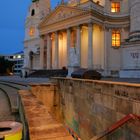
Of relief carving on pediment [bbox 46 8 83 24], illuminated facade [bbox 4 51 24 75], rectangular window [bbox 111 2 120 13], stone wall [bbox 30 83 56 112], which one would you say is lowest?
stone wall [bbox 30 83 56 112]

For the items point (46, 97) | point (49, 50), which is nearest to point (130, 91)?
point (46, 97)

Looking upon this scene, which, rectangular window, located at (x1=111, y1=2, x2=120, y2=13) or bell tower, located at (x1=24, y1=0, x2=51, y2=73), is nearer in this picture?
rectangular window, located at (x1=111, y1=2, x2=120, y2=13)

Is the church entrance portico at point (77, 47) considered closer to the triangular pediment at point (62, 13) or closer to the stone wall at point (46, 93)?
the triangular pediment at point (62, 13)

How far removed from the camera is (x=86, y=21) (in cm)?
3562

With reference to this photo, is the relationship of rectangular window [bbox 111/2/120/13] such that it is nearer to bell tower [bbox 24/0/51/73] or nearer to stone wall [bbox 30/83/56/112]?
bell tower [bbox 24/0/51/73]

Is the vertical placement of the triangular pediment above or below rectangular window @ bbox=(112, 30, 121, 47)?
above

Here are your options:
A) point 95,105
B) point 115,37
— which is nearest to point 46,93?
point 95,105

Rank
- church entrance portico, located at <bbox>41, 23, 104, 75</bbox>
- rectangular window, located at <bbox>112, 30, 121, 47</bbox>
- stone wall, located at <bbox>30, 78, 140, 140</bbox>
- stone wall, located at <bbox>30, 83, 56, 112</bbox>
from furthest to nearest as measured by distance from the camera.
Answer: rectangular window, located at <bbox>112, 30, 121, 47</bbox>
church entrance portico, located at <bbox>41, 23, 104, 75</bbox>
stone wall, located at <bbox>30, 83, 56, 112</bbox>
stone wall, located at <bbox>30, 78, 140, 140</bbox>

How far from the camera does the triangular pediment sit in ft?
123

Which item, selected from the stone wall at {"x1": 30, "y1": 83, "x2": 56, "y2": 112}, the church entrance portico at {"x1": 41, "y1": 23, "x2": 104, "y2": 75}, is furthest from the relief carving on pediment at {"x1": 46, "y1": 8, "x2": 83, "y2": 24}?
the stone wall at {"x1": 30, "y1": 83, "x2": 56, "y2": 112}

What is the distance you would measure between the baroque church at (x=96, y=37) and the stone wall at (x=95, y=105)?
58.6 ft

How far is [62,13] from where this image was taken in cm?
4112

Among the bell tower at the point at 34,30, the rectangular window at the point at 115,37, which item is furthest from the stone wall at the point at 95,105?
the bell tower at the point at 34,30

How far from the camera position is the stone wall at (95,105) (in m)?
5.67
